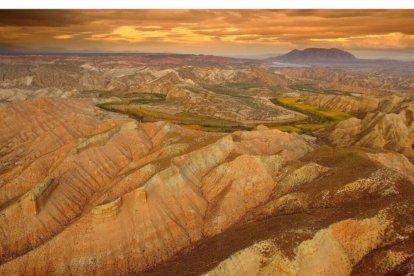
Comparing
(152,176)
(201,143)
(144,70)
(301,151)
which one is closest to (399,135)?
(301,151)

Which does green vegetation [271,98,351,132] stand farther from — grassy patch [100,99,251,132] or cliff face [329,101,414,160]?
grassy patch [100,99,251,132]

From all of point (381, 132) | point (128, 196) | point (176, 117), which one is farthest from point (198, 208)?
point (176, 117)

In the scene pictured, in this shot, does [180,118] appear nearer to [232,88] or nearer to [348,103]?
[348,103]

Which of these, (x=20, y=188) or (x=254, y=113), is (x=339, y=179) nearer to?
(x=20, y=188)

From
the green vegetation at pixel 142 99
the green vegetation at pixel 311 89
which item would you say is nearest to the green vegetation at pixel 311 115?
the green vegetation at pixel 311 89

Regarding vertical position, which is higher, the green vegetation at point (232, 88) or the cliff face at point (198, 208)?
the cliff face at point (198, 208)

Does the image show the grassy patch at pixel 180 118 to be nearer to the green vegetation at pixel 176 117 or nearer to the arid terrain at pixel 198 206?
the green vegetation at pixel 176 117
